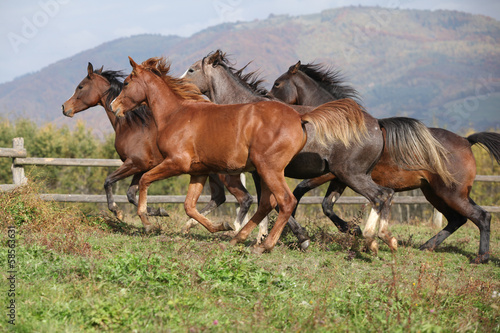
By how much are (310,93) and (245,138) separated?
2424 millimetres

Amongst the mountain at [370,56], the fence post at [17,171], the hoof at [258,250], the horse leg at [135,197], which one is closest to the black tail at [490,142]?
the hoof at [258,250]

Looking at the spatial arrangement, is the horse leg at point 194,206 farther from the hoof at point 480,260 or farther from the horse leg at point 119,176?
the hoof at point 480,260

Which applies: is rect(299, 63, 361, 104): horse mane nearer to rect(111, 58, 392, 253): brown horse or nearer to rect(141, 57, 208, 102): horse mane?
rect(111, 58, 392, 253): brown horse

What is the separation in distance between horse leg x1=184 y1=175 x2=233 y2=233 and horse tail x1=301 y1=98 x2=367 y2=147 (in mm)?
1553

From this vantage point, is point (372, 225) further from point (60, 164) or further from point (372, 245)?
point (60, 164)

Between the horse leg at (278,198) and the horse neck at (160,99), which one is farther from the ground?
the horse neck at (160,99)

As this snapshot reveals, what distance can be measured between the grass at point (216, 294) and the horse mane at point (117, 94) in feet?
7.93

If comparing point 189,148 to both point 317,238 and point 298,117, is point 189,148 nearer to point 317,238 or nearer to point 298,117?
point 298,117

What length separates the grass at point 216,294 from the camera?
3.31 metres

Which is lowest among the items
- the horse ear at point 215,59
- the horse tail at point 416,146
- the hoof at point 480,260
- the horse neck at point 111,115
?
the hoof at point 480,260

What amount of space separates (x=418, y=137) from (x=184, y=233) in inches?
139

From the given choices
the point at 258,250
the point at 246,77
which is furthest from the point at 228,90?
the point at 258,250

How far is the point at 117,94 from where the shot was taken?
786 cm

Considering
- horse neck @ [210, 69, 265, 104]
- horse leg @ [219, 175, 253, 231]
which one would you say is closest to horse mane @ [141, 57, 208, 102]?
horse neck @ [210, 69, 265, 104]
